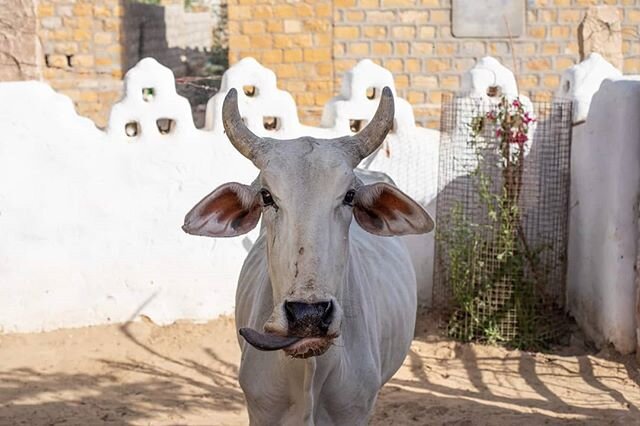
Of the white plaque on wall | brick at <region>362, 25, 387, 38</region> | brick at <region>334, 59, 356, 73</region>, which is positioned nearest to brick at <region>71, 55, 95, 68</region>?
brick at <region>334, 59, 356, 73</region>

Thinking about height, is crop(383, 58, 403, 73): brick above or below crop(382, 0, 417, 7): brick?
below

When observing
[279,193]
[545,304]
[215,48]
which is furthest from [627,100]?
[215,48]

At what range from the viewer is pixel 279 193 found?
377 centimetres

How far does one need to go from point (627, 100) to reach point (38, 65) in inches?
263

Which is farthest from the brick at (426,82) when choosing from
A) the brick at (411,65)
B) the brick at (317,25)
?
the brick at (317,25)

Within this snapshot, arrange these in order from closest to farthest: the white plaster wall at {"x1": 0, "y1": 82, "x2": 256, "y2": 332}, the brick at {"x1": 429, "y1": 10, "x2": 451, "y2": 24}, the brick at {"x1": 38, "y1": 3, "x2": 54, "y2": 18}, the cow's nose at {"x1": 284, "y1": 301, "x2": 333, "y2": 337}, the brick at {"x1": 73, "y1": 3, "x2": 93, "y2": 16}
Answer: the cow's nose at {"x1": 284, "y1": 301, "x2": 333, "y2": 337} < the white plaster wall at {"x1": 0, "y1": 82, "x2": 256, "y2": 332} < the brick at {"x1": 429, "y1": 10, "x2": 451, "y2": 24} < the brick at {"x1": 38, "y1": 3, "x2": 54, "y2": 18} < the brick at {"x1": 73, "y1": 3, "x2": 93, "y2": 16}

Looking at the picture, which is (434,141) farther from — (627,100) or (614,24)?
(614,24)

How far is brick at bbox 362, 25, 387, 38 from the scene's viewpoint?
1169 cm

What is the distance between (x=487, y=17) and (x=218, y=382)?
604 cm

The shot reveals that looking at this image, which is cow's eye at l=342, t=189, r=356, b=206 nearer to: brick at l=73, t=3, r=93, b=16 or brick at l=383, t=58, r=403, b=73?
brick at l=383, t=58, r=403, b=73

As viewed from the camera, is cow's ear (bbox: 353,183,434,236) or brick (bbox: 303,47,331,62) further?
brick (bbox: 303,47,331,62)

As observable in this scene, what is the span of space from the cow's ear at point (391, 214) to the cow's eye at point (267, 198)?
0.37 m

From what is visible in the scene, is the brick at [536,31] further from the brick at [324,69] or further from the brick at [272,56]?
the brick at [272,56]

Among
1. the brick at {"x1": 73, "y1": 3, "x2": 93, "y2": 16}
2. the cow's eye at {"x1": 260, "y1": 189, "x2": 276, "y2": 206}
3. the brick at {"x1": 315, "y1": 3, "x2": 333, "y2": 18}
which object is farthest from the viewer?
the brick at {"x1": 73, "y1": 3, "x2": 93, "y2": 16}
